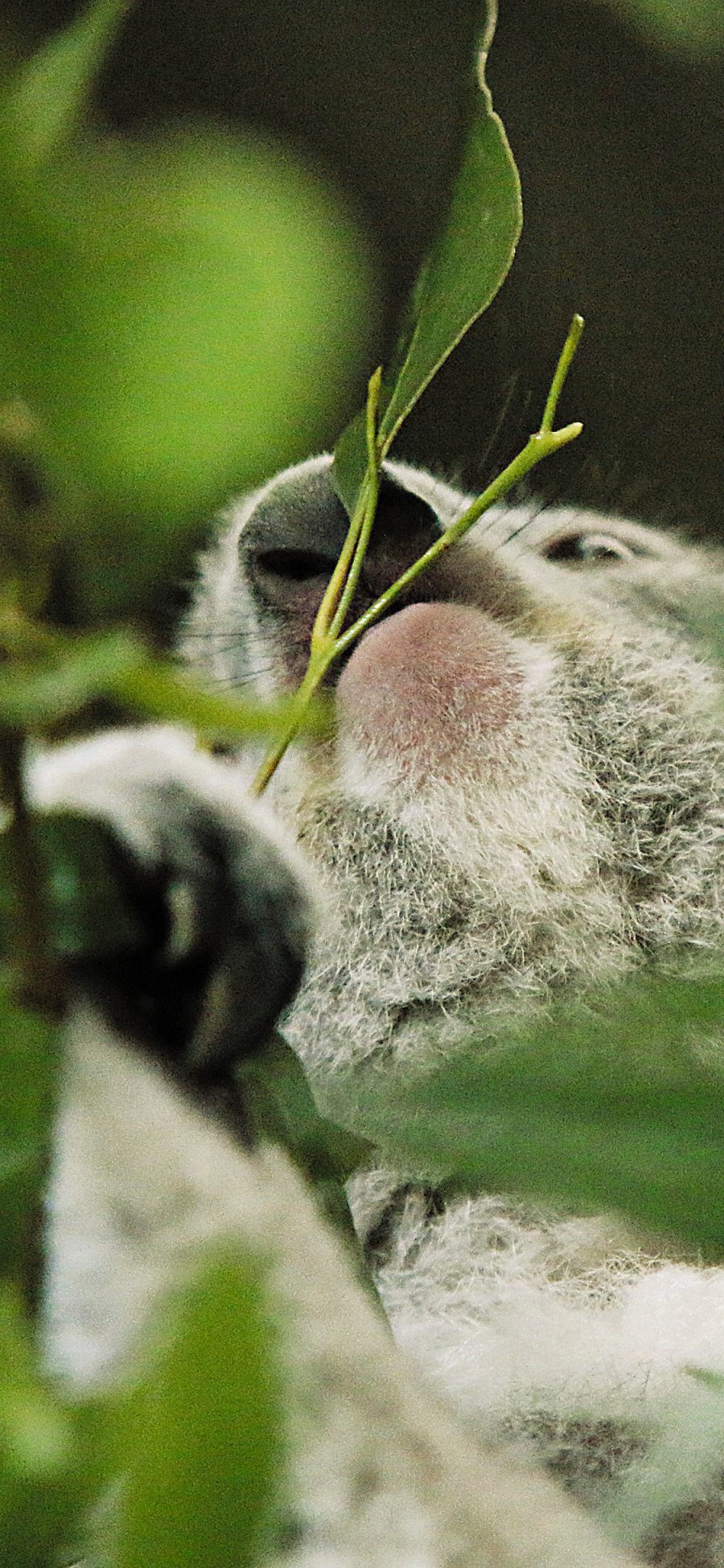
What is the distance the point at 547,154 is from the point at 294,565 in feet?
3.88

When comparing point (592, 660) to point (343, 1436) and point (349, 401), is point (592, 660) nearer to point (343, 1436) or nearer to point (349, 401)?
point (349, 401)

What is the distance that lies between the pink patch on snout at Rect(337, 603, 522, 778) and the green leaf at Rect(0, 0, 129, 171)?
68 cm

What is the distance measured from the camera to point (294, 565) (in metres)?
1.07

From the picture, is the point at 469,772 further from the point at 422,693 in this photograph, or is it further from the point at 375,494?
the point at 375,494

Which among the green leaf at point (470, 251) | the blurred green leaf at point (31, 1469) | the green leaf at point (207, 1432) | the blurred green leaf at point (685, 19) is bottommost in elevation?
the blurred green leaf at point (31, 1469)

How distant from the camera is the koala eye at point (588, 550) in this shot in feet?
4.20

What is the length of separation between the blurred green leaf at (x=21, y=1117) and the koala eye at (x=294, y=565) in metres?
0.76

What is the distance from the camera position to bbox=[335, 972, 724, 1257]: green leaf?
366 millimetres

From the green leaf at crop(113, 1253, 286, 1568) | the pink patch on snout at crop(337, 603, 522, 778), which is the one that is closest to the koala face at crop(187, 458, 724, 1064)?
the pink patch on snout at crop(337, 603, 522, 778)

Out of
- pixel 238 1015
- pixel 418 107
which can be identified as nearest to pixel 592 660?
pixel 238 1015

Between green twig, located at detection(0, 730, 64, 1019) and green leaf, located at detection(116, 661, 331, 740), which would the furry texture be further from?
green leaf, located at detection(116, 661, 331, 740)

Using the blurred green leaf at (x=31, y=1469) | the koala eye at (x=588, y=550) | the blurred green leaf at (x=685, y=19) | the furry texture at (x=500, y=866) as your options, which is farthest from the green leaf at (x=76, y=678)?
the koala eye at (x=588, y=550)

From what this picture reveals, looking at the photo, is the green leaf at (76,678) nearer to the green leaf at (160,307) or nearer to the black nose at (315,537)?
the green leaf at (160,307)

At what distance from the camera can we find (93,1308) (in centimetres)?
74
